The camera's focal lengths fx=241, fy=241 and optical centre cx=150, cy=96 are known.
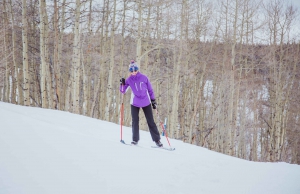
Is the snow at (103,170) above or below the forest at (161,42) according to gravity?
below

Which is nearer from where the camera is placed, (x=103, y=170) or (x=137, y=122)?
(x=103, y=170)

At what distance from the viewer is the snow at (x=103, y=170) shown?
2420 millimetres

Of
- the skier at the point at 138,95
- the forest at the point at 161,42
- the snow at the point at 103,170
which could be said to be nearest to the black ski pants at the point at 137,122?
the skier at the point at 138,95

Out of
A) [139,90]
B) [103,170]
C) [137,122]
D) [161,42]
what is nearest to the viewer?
[103,170]

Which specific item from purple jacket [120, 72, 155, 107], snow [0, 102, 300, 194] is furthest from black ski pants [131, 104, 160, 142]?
snow [0, 102, 300, 194]

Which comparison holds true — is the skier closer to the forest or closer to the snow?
the snow

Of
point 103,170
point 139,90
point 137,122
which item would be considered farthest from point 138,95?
point 103,170

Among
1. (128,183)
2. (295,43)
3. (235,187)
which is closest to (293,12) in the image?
(295,43)

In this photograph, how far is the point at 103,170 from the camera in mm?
2926

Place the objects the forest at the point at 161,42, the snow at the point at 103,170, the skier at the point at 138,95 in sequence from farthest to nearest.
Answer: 1. the forest at the point at 161,42
2. the skier at the point at 138,95
3. the snow at the point at 103,170

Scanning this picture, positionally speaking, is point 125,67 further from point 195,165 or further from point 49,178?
point 49,178

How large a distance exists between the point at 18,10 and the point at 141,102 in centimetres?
1400

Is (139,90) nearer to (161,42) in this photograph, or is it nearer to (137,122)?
(137,122)

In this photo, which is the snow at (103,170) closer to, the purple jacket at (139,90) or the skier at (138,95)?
the skier at (138,95)
